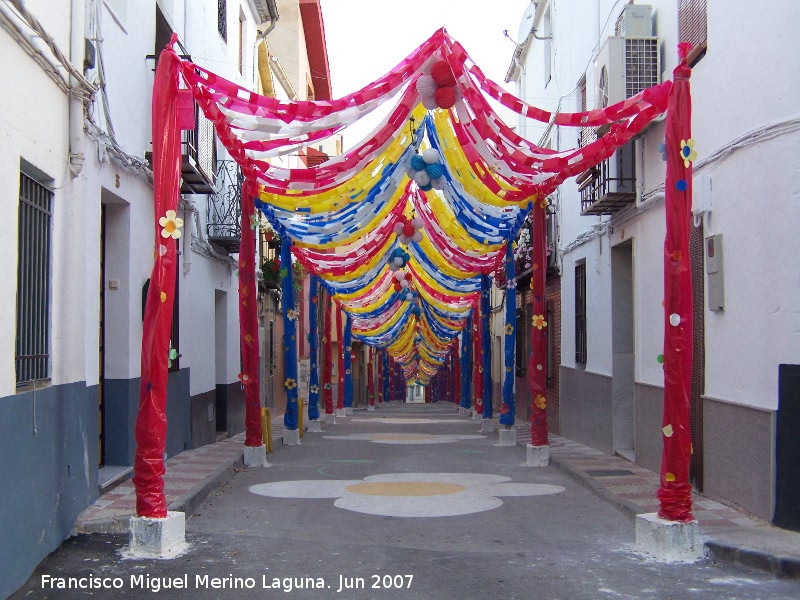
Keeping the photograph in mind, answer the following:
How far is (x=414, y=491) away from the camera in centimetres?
993

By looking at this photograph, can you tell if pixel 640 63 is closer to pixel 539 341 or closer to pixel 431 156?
pixel 431 156

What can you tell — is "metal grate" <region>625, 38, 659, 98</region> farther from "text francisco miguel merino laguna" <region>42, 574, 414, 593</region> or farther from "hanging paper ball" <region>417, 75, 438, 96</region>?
"text francisco miguel merino laguna" <region>42, 574, 414, 593</region>

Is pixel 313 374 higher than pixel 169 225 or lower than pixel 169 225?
lower

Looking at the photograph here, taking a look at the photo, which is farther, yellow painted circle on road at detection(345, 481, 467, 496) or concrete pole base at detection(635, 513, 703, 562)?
yellow painted circle on road at detection(345, 481, 467, 496)

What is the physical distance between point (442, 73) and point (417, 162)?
2560 millimetres

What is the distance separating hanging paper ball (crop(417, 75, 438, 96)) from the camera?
335 inches

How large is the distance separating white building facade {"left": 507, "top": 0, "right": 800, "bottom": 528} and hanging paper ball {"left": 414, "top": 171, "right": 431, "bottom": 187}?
249cm

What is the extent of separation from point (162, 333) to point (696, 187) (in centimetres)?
577

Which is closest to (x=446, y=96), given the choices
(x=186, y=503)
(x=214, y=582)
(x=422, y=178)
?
(x=422, y=178)

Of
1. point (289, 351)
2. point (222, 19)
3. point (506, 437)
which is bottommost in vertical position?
point (506, 437)

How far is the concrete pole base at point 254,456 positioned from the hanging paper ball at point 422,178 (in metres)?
4.46

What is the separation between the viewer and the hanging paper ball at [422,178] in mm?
10945

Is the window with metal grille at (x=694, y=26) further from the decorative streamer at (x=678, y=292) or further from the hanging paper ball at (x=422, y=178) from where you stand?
the hanging paper ball at (x=422, y=178)

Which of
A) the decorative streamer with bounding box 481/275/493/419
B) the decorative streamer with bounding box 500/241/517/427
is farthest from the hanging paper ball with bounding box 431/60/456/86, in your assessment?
the decorative streamer with bounding box 481/275/493/419
